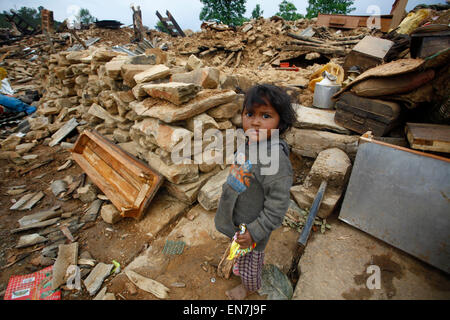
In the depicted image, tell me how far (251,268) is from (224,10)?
115ft

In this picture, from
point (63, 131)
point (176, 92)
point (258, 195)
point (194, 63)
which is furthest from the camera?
point (63, 131)

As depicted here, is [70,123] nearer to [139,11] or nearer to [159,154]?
[159,154]

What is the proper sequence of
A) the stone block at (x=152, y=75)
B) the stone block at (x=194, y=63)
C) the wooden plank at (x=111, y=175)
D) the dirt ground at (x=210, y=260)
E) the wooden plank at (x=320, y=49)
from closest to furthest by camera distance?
the dirt ground at (x=210, y=260)
the wooden plank at (x=111, y=175)
the stone block at (x=152, y=75)
the stone block at (x=194, y=63)
the wooden plank at (x=320, y=49)

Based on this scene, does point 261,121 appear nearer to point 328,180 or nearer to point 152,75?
point 328,180

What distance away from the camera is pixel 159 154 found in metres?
2.73

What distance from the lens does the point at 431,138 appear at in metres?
1.75

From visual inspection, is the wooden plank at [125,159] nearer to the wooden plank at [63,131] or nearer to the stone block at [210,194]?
the stone block at [210,194]

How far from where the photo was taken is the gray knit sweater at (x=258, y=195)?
128 cm

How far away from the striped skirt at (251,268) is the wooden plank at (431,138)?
1.75 metres

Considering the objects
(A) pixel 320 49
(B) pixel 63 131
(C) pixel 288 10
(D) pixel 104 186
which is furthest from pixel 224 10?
(D) pixel 104 186

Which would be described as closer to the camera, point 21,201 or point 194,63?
point 21,201

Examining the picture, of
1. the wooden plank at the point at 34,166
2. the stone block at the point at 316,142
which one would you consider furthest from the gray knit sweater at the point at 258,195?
the wooden plank at the point at 34,166

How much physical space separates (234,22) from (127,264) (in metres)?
33.8

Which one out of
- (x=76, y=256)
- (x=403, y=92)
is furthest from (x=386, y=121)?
(x=76, y=256)
